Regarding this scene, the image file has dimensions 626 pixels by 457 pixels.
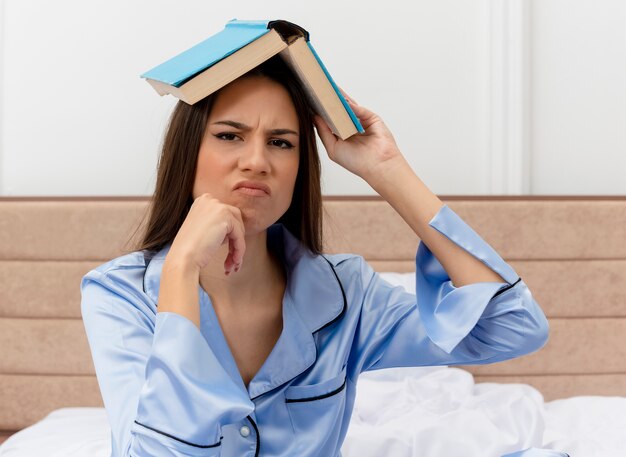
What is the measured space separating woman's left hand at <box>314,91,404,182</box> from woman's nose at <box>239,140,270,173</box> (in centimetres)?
16

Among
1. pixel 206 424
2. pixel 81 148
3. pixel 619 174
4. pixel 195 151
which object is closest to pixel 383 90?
pixel 619 174

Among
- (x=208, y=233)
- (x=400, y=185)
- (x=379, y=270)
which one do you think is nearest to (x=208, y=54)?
(x=208, y=233)

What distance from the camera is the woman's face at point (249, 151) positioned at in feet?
3.63

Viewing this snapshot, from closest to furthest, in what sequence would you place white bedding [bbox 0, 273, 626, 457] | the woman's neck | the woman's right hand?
the woman's right hand, the woman's neck, white bedding [bbox 0, 273, 626, 457]

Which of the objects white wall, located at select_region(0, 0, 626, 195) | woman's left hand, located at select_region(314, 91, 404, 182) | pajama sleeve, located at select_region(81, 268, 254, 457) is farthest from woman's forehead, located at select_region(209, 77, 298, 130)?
white wall, located at select_region(0, 0, 626, 195)

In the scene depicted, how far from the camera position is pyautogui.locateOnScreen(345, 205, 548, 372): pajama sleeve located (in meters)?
1.13

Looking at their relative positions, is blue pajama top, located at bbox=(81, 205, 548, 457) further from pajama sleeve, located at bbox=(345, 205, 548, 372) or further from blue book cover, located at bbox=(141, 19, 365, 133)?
blue book cover, located at bbox=(141, 19, 365, 133)

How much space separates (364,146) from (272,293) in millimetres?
316

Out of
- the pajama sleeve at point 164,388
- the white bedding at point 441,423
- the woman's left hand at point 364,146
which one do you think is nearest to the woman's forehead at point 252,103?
the woman's left hand at point 364,146

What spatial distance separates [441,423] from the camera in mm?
1582

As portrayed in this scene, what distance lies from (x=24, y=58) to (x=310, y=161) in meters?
1.51

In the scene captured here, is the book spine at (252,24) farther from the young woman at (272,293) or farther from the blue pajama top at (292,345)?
the blue pajama top at (292,345)

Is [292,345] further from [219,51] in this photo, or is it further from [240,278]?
[219,51]

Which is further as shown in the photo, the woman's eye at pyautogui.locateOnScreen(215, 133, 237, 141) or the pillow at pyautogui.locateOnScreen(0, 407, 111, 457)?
the pillow at pyautogui.locateOnScreen(0, 407, 111, 457)
